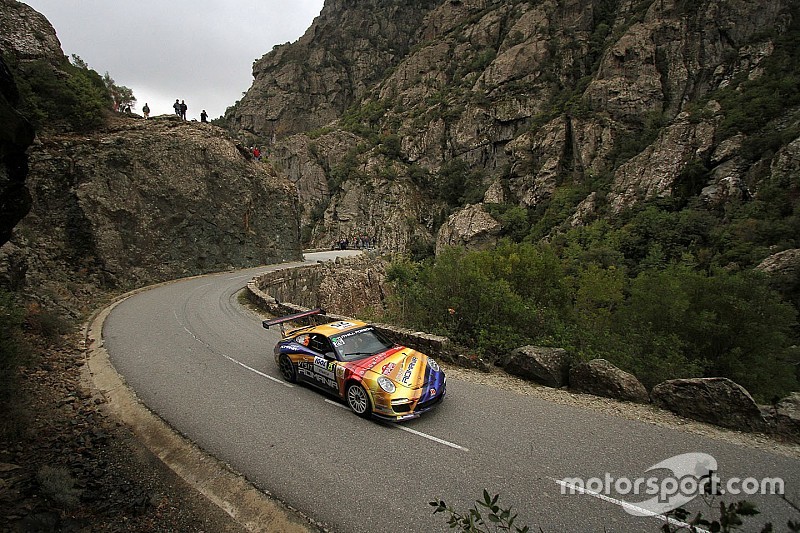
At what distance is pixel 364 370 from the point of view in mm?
6152

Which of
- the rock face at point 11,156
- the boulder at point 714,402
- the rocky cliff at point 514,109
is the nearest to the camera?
the rock face at point 11,156

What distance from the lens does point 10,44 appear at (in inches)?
715

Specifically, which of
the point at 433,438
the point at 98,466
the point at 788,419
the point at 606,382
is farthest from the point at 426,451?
the point at 788,419

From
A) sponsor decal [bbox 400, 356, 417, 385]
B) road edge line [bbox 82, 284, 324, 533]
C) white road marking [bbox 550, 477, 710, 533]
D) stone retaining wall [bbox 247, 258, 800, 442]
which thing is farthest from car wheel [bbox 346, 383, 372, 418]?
stone retaining wall [bbox 247, 258, 800, 442]

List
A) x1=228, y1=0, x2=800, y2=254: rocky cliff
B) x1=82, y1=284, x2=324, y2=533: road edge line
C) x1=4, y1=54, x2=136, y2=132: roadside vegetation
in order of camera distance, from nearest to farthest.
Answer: x1=82, y1=284, x2=324, y2=533: road edge line
x1=4, y1=54, x2=136, y2=132: roadside vegetation
x1=228, y1=0, x2=800, y2=254: rocky cliff

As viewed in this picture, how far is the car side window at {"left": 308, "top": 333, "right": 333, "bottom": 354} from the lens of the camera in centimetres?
693

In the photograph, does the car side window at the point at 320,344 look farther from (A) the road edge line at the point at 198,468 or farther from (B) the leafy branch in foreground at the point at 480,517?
(B) the leafy branch in foreground at the point at 480,517

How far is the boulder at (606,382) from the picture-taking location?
652 centimetres

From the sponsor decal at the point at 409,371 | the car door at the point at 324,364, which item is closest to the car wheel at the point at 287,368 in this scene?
the car door at the point at 324,364

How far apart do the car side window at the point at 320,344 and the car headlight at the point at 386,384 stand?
1.38 m

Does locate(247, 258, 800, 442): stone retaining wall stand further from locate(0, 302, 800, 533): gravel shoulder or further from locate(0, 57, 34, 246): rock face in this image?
locate(0, 57, 34, 246): rock face

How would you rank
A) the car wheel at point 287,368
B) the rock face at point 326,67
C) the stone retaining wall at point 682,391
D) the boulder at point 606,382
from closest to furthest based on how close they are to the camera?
the stone retaining wall at point 682,391, the boulder at point 606,382, the car wheel at point 287,368, the rock face at point 326,67

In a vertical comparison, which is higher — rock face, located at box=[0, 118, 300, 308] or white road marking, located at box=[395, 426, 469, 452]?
rock face, located at box=[0, 118, 300, 308]

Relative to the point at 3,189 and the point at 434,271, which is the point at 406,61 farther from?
the point at 3,189
